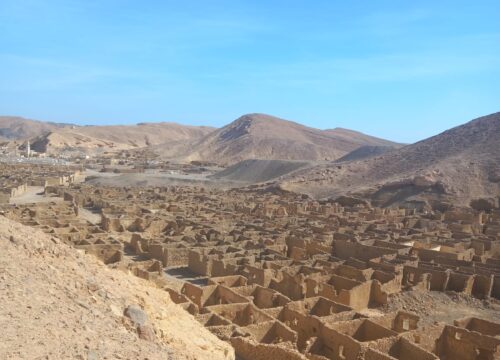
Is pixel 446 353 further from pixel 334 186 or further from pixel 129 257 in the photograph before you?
pixel 334 186

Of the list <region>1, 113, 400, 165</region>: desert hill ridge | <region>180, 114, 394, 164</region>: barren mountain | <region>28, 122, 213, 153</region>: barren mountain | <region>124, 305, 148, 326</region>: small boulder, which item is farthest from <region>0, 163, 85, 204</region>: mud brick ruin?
<region>180, 114, 394, 164</region>: barren mountain

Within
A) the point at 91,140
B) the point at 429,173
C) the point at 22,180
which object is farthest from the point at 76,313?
the point at 91,140

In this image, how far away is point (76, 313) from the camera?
886 cm

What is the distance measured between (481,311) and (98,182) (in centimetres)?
6110

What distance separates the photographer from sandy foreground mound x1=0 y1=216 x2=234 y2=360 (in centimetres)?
779

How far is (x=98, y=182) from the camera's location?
7362 centimetres

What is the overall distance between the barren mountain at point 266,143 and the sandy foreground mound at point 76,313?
117959 millimetres

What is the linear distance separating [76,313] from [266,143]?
13355cm

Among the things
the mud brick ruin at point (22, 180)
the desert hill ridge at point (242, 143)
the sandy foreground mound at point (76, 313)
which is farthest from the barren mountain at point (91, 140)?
the sandy foreground mound at point (76, 313)

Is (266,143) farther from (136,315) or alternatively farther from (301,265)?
(136,315)

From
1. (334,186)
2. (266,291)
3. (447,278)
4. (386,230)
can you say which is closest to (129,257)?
(266,291)

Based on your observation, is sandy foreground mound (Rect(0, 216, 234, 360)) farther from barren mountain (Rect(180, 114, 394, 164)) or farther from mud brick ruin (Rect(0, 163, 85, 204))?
barren mountain (Rect(180, 114, 394, 164))

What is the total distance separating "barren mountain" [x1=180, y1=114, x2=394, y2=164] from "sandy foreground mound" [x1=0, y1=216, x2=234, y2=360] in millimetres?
117959

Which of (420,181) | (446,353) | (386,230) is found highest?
(420,181)
